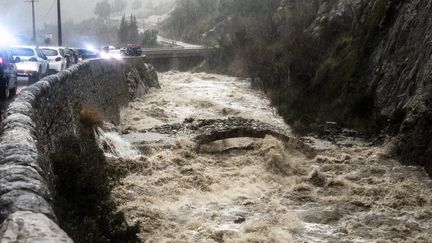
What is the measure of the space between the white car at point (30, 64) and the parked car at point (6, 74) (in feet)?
16.3

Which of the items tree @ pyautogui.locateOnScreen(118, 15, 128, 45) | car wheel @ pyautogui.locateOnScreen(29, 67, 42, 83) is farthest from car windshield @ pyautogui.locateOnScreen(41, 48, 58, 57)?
tree @ pyautogui.locateOnScreen(118, 15, 128, 45)

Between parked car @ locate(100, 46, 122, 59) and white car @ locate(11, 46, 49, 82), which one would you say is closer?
white car @ locate(11, 46, 49, 82)

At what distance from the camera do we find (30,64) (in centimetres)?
2088

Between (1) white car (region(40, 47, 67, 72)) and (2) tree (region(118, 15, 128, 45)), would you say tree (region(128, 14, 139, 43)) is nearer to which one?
(2) tree (region(118, 15, 128, 45))

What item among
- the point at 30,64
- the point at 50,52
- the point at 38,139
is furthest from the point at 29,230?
the point at 50,52

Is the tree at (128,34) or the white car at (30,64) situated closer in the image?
the white car at (30,64)

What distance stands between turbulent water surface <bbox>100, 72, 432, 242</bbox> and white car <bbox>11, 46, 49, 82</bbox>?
408 centimetres

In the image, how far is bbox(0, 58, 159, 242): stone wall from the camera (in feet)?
14.3

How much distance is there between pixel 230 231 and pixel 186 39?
129 meters

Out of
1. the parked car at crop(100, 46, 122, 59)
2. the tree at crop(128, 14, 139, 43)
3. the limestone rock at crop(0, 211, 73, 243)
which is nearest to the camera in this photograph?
the limestone rock at crop(0, 211, 73, 243)

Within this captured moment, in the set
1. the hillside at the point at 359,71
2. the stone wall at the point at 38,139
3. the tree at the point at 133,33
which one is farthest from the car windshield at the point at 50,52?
the tree at the point at 133,33

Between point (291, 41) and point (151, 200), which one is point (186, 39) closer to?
point (291, 41)

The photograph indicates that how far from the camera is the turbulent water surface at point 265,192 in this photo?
38.6ft

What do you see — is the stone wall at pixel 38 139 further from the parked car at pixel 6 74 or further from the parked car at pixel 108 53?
the parked car at pixel 108 53
